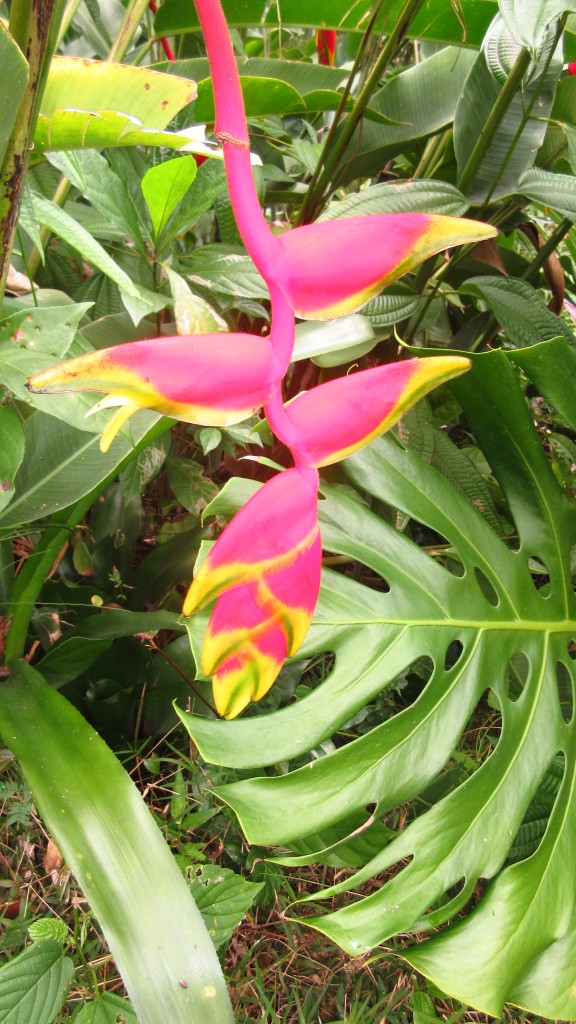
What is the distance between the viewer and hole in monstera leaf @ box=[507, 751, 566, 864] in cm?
84

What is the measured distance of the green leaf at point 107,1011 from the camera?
65 centimetres

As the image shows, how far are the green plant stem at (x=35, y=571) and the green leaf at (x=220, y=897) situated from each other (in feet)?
1.10

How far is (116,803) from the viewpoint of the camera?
0.59m

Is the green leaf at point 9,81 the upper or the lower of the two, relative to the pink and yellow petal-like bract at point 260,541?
upper

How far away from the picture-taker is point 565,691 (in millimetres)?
1100

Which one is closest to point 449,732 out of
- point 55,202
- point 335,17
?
point 55,202

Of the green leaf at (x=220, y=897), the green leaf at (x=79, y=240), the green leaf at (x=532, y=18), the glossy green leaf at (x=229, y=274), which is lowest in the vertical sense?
the green leaf at (x=220, y=897)

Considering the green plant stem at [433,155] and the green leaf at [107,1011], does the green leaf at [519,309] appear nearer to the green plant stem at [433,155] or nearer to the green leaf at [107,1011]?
the green plant stem at [433,155]

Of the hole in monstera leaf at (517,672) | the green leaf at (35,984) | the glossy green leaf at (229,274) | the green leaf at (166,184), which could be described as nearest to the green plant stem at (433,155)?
the glossy green leaf at (229,274)

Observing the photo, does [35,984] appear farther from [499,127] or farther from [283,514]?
[499,127]

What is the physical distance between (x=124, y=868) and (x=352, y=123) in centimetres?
74

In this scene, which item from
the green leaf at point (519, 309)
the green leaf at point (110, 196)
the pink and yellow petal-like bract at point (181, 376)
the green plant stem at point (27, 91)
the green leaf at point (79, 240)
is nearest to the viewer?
the pink and yellow petal-like bract at point (181, 376)

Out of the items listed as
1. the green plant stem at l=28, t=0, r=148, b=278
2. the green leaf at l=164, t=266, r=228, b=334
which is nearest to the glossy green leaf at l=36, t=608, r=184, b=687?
the green leaf at l=164, t=266, r=228, b=334

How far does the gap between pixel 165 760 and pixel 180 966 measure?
0.39 meters
